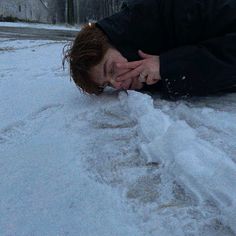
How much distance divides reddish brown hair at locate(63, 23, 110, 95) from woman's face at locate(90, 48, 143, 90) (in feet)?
0.08

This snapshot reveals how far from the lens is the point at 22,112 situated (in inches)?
96.2

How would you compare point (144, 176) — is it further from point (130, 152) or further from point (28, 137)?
point (28, 137)

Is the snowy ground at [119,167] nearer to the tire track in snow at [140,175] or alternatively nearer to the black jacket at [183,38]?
the tire track in snow at [140,175]

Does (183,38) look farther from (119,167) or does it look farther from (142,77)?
(119,167)

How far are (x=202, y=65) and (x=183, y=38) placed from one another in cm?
24

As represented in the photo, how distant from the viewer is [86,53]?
237 centimetres

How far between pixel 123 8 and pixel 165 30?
10.7 inches

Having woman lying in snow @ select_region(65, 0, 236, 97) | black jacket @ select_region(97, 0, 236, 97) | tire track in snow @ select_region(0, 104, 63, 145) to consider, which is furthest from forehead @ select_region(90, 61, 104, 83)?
tire track in snow @ select_region(0, 104, 63, 145)

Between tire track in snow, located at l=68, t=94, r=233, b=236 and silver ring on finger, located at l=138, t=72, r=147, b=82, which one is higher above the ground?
silver ring on finger, located at l=138, t=72, r=147, b=82

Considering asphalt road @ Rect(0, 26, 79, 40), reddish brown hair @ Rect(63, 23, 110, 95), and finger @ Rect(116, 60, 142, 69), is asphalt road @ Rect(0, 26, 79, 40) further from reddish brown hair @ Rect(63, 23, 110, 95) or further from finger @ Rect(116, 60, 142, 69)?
finger @ Rect(116, 60, 142, 69)

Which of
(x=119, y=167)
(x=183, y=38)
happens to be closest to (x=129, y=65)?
(x=183, y=38)

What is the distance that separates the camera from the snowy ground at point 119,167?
1239mm

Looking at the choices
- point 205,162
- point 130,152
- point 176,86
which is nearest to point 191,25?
point 176,86

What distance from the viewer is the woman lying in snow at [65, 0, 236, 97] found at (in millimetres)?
2252
